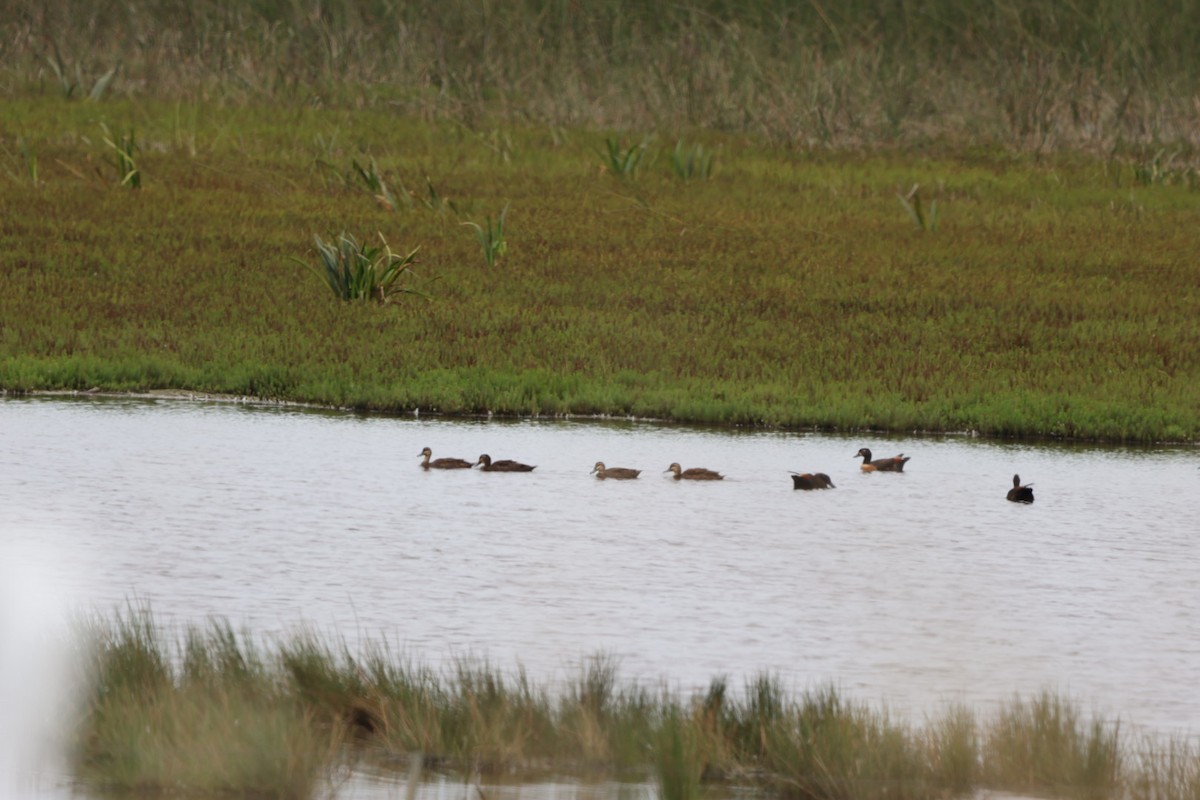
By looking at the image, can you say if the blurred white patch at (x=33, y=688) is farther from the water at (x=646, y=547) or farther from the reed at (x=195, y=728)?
the water at (x=646, y=547)

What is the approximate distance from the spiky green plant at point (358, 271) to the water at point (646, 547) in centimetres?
308

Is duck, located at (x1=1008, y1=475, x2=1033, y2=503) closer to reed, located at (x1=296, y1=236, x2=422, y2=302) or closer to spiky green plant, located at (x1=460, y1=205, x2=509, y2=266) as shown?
reed, located at (x1=296, y1=236, x2=422, y2=302)

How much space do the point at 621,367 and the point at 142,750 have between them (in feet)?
33.7

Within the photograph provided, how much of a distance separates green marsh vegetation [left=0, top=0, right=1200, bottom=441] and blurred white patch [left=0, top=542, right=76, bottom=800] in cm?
673

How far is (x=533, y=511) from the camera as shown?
39.2 ft

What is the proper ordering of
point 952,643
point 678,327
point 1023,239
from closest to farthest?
point 952,643 < point 678,327 < point 1023,239

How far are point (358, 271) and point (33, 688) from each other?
1109cm

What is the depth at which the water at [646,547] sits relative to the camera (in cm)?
866

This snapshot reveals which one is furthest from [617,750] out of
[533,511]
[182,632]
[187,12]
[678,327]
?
[187,12]

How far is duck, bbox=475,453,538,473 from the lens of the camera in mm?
12914

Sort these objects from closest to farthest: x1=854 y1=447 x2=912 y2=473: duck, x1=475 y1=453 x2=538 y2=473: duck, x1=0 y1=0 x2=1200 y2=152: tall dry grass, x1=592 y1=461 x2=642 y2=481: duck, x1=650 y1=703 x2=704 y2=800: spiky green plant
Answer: x1=650 y1=703 x2=704 y2=800: spiky green plant, x1=592 y1=461 x2=642 y2=481: duck, x1=475 y1=453 x2=538 y2=473: duck, x1=854 y1=447 x2=912 y2=473: duck, x1=0 y1=0 x2=1200 y2=152: tall dry grass

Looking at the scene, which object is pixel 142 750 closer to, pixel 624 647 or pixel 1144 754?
pixel 624 647

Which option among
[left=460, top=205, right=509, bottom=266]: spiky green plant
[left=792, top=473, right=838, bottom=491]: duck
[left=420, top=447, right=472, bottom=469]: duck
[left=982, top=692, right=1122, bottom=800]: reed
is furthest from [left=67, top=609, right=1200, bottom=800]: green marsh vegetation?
[left=460, top=205, right=509, bottom=266]: spiky green plant

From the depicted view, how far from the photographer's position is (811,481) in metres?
12.7
